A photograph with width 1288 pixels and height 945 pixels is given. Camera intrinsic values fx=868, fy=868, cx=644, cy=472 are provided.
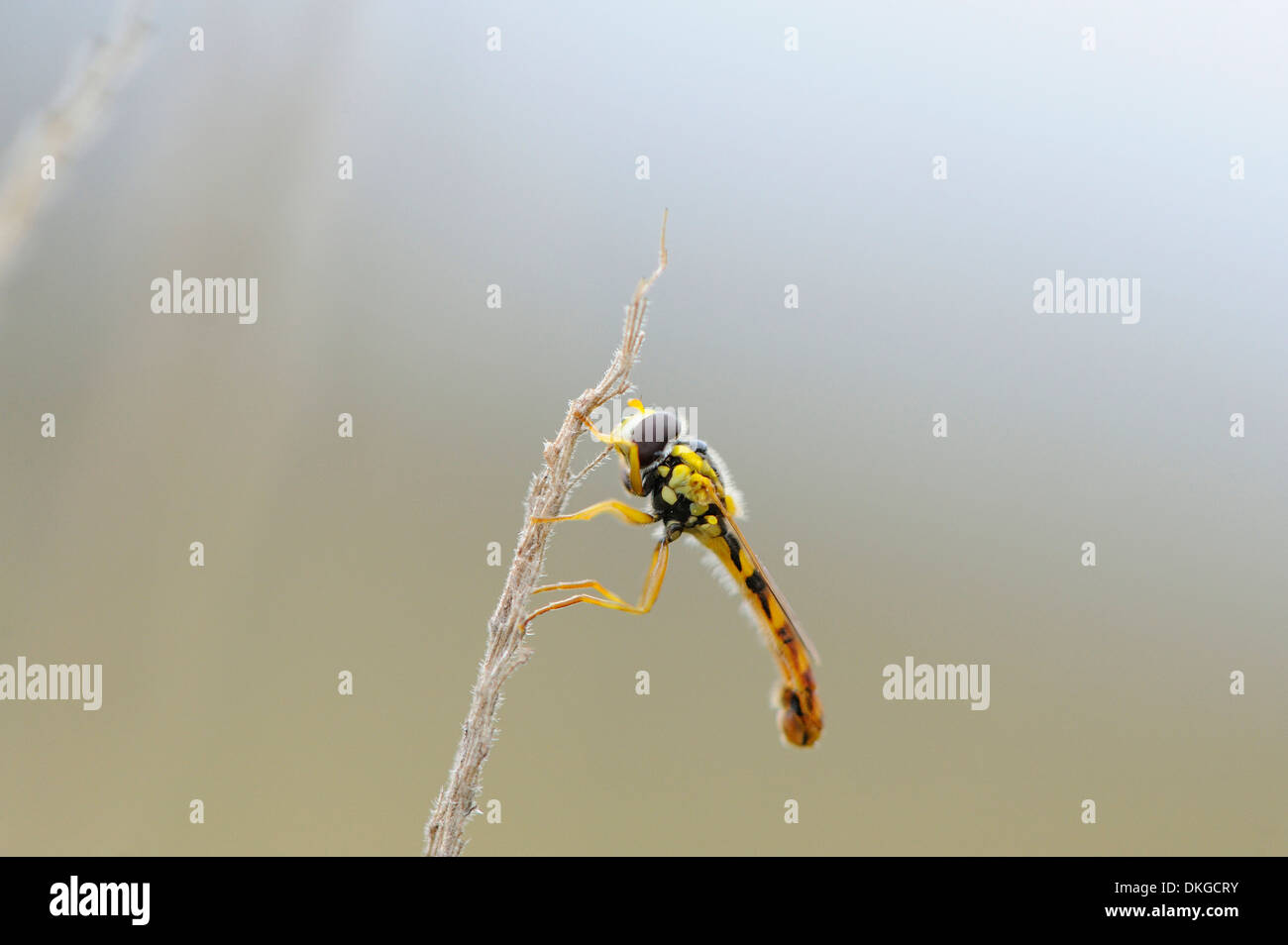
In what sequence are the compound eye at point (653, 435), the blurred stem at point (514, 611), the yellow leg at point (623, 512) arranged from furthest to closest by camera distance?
1. the compound eye at point (653, 435)
2. the yellow leg at point (623, 512)
3. the blurred stem at point (514, 611)

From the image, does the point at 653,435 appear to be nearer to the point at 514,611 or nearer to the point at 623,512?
the point at 623,512

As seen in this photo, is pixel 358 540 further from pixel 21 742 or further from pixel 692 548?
pixel 692 548

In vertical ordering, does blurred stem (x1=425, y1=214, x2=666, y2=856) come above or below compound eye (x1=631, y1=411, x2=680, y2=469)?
below

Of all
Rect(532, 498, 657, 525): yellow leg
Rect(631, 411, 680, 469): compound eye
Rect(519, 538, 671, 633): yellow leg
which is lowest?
Rect(519, 538, 671, 633): yellow leg

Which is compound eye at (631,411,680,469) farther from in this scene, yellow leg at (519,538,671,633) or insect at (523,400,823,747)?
yellow leg at (519,538,671,633)

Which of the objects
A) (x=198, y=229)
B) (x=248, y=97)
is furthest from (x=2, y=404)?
(x=248, y=97)

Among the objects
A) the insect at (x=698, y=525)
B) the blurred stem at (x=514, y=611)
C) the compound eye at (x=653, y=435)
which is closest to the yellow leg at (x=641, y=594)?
the insect at (x=698, y=525)

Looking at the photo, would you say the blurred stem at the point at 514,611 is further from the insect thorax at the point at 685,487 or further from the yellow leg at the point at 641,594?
the insect thorax at the point at 685,487

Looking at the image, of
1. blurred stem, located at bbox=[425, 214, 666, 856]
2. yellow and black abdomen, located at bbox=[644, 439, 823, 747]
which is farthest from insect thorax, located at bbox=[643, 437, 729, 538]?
blurred stem, located at bbox=[425, 214, 666, 856]

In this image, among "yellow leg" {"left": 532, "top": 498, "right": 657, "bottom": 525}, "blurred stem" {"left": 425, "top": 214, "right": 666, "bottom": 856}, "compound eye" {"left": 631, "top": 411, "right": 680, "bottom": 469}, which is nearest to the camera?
"blurred stem" {"left": 425, "top": 214, "right": 666, "bottom": 856}
